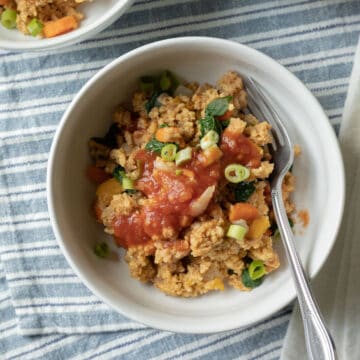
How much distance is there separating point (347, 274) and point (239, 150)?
69cm

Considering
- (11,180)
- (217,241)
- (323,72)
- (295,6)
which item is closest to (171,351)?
(217,241)

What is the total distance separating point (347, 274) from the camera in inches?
91.8

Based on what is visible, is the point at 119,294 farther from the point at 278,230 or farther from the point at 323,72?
the point at 323,72

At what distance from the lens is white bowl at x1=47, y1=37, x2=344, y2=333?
6.71 feet

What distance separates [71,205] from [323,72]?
3.40 ft

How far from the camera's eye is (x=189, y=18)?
2.34 metres

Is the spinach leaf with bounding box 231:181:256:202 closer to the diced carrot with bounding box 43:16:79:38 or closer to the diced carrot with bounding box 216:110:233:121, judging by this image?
the diced carrot with bounding box 216:110:233:121

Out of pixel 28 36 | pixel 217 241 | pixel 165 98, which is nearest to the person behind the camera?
pixel 217 241

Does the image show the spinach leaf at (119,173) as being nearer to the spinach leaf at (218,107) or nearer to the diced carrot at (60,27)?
the spinach leaf at (218,107)

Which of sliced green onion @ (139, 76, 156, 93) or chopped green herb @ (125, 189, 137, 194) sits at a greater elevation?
sliced green onion @ (139, 76, 156, 93)

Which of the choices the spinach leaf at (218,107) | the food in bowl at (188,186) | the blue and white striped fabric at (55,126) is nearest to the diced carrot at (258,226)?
the food in bowl at (188,186)

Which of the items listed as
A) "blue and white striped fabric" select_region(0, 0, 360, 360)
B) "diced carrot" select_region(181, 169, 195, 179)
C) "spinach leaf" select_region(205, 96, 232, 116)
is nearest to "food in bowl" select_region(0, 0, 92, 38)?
"blue and white striped fabric" select_region(0, 0, 360, 360)

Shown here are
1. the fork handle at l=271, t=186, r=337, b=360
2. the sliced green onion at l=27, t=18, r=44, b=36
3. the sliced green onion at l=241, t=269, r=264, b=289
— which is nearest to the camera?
the fork handle at l=271, t=186, r=337, b=360

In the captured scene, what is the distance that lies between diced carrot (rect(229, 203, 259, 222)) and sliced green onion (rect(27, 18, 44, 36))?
0.94 metres
